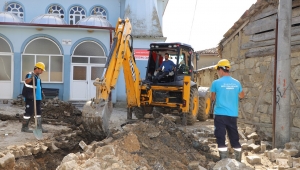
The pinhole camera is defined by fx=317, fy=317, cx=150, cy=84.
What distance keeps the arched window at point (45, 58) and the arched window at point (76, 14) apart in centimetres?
422

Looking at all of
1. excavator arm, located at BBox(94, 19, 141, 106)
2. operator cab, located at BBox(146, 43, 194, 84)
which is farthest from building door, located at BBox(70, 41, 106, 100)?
excavator arm, located at BBox(94, 19, 141, 106)

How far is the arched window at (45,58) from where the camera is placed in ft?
54.5

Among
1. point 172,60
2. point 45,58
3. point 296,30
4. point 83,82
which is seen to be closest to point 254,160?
point 296,30

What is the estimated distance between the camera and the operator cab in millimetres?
10016

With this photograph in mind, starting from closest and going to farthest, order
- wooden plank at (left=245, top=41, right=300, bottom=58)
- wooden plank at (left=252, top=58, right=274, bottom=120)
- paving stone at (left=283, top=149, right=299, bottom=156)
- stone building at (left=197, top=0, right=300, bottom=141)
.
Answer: paving stone at (left=283, top=149, right=299, bottom=156) < stone building at (left=197, top=0, right=300, bottom=141) < wooden plank at (left=245, top=41, right=300, bottom=58) < wooden plank at (left=252, top=58, right=274, bottom=120)

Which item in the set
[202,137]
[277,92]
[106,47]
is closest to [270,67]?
[277,92]

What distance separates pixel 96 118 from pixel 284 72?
4.04m

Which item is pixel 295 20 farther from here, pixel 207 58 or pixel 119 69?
pixel 207 58

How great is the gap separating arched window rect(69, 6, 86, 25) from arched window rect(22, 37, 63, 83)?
422cm

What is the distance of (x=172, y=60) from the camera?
34.1 feet

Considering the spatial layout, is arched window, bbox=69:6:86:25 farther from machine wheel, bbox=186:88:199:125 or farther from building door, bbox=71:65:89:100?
machine wheel, bbox=186:88:199:125

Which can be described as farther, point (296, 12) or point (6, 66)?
point (6, 66)

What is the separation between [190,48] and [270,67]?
311cm

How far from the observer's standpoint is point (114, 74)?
756 cm
